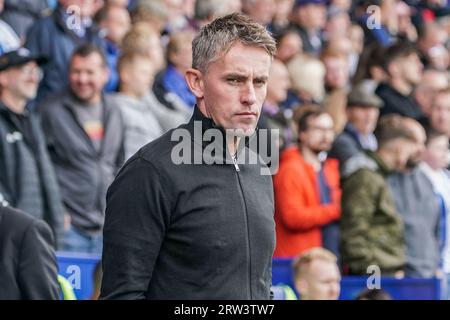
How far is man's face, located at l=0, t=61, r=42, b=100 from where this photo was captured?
29.2 feet

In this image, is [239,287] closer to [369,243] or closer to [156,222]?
[156,222]

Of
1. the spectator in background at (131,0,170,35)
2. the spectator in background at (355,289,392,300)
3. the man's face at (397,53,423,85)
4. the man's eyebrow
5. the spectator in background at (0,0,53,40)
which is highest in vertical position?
the spectator in background at (131,0,170,35)

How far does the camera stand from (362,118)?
11.1 m

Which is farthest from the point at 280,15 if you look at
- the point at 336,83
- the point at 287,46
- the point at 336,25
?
the point at 336,83

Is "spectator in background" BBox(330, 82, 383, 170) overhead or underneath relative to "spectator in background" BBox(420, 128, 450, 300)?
overhead

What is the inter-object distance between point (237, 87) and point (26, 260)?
1.85 metres

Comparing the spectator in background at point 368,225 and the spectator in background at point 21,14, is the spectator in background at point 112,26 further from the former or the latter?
the spectator in background at point 368,225

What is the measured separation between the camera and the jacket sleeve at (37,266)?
5613 mm

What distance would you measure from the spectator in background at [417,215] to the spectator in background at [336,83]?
64.1 inches

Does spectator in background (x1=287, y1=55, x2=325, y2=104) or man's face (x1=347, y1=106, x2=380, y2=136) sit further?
spectator in background (x1=287, y1=55, x2=325, y2=104)

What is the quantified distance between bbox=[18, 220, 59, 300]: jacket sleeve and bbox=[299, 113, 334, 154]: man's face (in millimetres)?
4313

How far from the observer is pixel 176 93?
10797mm

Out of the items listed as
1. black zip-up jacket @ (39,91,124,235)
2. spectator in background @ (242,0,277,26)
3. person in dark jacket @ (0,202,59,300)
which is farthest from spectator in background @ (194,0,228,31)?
person in dark jacket @ (0,202,59,300)

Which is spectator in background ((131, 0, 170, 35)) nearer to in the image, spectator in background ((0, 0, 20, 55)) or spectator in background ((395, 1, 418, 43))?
spectator in background ((0, 0, 20, 55))
